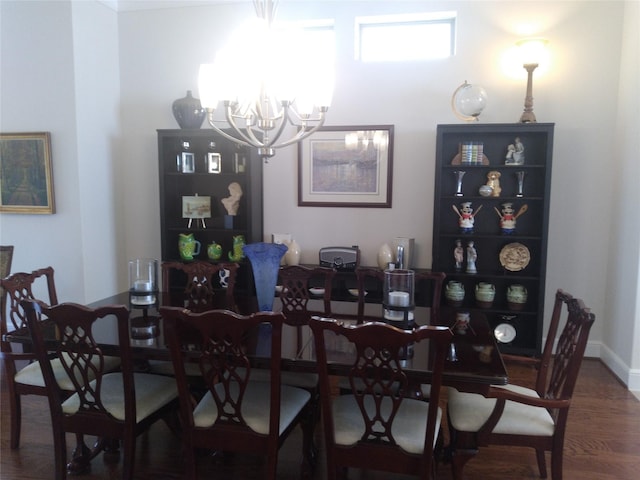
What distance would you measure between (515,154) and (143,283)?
2.87 meters

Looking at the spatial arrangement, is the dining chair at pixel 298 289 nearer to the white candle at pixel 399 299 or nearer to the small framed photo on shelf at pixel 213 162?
the white candle at pixel 399 299

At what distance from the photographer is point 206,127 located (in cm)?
424

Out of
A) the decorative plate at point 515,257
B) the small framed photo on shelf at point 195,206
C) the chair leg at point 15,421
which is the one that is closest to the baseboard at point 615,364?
the decorative plate at point 515,257

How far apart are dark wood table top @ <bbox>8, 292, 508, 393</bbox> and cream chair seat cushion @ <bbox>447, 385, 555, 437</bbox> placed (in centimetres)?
19

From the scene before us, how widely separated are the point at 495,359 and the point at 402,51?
2.98 metres

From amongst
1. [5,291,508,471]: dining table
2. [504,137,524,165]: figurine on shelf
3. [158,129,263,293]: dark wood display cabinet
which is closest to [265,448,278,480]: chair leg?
[5,291,508,471]: dining table

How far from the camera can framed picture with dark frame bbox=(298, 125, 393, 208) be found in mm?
3988

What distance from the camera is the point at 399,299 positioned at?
2.25m

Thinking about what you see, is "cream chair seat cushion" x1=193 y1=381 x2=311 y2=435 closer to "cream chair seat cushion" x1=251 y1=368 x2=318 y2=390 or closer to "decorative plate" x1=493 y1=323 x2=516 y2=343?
"cream chair seat cushion" x1=251 y1=368 x2=318 y2=390

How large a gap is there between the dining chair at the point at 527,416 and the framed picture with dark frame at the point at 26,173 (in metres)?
3.73

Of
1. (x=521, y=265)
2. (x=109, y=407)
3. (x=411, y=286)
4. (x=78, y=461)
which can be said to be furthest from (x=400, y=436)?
(x=521, y=265)

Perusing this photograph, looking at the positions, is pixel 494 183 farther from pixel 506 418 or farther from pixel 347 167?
pixel 506 418

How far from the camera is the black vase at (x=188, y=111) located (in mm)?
3973

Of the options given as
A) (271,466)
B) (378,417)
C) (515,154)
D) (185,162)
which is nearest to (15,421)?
(271,466)
